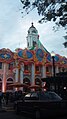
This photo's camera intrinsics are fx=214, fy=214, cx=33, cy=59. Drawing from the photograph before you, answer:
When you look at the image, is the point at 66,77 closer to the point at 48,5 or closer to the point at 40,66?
the point at 48,5

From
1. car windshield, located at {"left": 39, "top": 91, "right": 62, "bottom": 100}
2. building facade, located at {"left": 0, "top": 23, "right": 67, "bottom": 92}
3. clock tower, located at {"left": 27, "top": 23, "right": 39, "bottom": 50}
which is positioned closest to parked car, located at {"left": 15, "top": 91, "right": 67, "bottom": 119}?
car windshield, located at {"left": 39, "top": 91, "right": 62, "bottom": 100}

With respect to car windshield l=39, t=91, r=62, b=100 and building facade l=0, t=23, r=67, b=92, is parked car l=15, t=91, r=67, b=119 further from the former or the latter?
building facade l=0, t=23, r=67, b=92

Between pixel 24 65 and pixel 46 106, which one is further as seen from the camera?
pixel 24 65

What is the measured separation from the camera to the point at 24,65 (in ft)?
178

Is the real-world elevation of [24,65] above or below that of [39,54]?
below

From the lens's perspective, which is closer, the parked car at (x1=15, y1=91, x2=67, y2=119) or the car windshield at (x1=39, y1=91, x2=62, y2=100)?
the parked car at (x1=15, y1=91, x2=67, y2=119)

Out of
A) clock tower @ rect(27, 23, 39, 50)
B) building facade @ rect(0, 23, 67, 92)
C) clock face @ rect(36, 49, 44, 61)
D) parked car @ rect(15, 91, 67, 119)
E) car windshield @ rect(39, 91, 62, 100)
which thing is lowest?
parked car @ rect(15, 91, 67, 119)

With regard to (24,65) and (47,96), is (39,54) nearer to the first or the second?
(24,65)

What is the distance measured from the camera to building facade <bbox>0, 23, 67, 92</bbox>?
50031 millimetres

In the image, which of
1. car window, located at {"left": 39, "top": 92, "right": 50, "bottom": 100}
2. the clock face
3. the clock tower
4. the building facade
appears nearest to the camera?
car window, located at {"left": 39, "top": 92, "right": 50, "bottom": 100}

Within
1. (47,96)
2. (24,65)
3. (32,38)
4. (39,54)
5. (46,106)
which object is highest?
(32,38)

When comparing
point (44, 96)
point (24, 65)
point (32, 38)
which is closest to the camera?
point (44, 96)

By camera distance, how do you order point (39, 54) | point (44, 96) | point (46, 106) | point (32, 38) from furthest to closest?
point (32, 38)
point (39, 54)
point (44, 96)
point (46, 106)

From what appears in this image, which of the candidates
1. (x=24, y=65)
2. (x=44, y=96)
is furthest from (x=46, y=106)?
(x=24, y=65)
